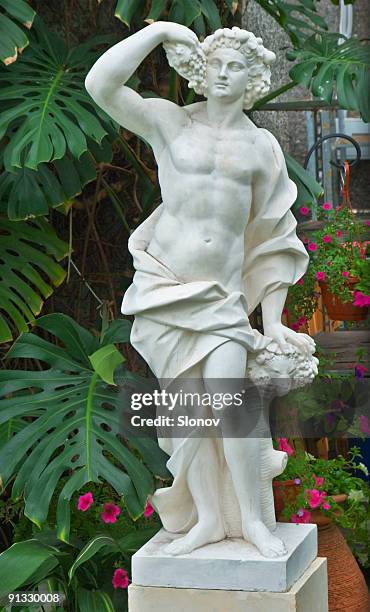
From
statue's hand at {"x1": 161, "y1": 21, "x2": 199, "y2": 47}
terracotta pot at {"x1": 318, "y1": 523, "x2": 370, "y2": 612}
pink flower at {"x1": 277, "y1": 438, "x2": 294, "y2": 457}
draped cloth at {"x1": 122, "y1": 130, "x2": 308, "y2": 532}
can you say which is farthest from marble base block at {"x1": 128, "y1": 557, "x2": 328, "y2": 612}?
statue's hand at {"x1": 161, "y1": 21, "x2": 199, "y2": 47}

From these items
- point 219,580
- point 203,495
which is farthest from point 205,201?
point 219,580

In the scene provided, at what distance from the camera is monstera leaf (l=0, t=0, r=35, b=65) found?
488 cm

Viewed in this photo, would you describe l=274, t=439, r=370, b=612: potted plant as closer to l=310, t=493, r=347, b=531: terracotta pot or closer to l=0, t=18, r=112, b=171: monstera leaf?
l=310, t=493, r=347, b=531: terracotta pot

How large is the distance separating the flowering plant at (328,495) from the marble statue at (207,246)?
97 cm

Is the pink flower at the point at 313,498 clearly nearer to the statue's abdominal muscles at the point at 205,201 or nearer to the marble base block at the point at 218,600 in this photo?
the marble base block at the point at 218,600

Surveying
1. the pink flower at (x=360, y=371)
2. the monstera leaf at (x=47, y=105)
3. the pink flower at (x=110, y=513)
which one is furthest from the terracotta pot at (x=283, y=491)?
the monstera leaf at (x=47, y=105)

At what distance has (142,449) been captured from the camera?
180 inches

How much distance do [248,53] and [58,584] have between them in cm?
216

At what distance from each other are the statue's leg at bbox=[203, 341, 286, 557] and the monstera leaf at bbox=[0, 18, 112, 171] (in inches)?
47.0

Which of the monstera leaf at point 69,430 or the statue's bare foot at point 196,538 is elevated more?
the monstera leaf at point 69,430

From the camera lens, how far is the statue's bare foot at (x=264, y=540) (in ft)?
12.8

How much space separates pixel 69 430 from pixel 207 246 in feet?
3.30

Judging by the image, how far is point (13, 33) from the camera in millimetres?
4914

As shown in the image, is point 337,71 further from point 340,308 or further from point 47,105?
point 340,308
